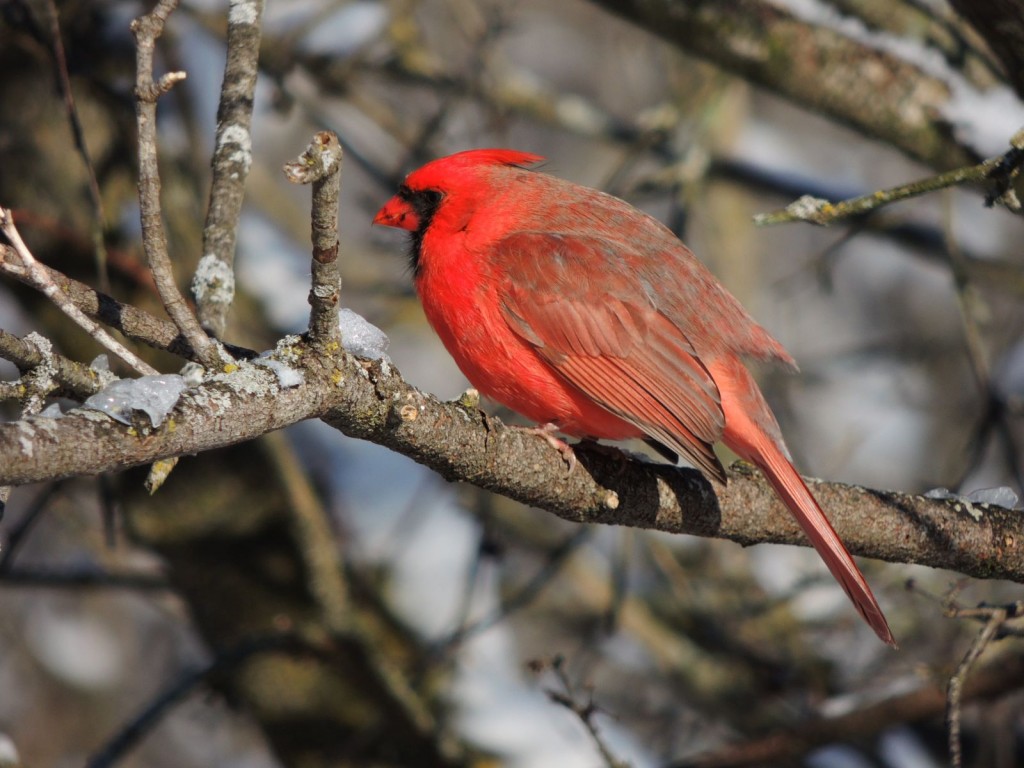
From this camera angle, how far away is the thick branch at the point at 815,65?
3914 millimetres

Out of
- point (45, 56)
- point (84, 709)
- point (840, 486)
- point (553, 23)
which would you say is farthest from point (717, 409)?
point (553, 23)

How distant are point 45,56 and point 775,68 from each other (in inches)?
96.6

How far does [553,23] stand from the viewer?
10.7m

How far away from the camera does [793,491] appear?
281cm

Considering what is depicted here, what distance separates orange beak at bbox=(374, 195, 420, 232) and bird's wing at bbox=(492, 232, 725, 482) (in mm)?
377

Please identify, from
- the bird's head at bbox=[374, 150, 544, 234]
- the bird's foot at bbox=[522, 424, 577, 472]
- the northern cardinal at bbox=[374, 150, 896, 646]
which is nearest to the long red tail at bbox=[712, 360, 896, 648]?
the northern cardinal at bbox=[374, 150, 896, 646]

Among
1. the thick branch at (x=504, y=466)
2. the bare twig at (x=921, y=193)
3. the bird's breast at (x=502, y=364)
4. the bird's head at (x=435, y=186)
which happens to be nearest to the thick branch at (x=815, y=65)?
the bird's head at (x=435, y=186)

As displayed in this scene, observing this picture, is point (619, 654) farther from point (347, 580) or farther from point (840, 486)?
point (840, 486)

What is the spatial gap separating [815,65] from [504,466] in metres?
2.31

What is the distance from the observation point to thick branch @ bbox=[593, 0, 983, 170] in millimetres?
3914

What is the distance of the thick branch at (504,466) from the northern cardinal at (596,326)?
6.1 inches

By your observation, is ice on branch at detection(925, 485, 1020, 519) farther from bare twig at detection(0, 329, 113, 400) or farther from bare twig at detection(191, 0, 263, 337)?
bare twig at detection(0, 329, 113, 400)

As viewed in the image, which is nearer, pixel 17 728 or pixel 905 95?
pixel 905 95

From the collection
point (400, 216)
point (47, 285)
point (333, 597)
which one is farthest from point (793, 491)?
point (333, 597)
